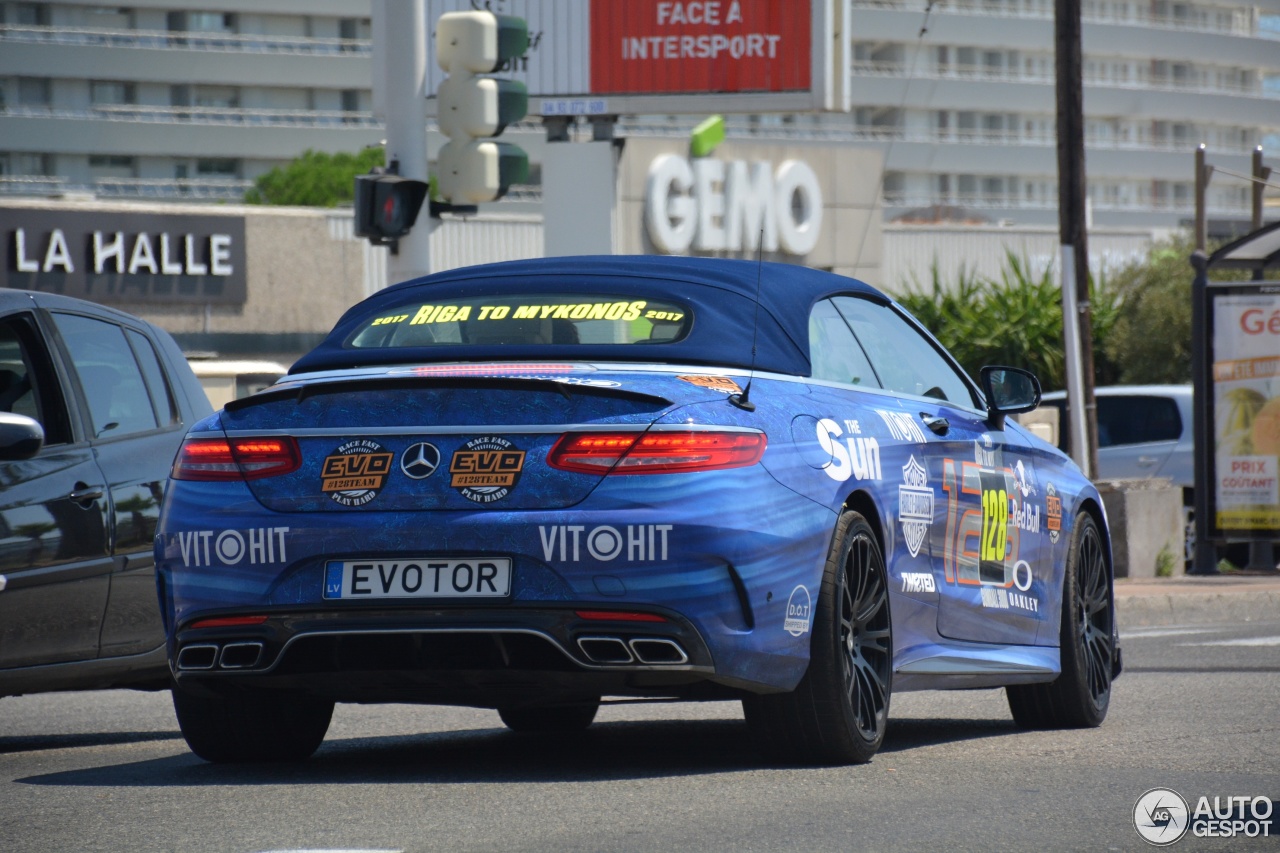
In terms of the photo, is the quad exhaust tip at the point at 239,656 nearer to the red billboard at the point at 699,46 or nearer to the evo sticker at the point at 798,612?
the evo sticker at the point at 798,612

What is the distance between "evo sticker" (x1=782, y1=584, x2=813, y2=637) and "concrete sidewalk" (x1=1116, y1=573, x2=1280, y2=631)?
9.52 metres

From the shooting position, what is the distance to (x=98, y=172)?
83.4m

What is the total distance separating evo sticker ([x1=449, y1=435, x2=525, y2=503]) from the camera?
217 inches

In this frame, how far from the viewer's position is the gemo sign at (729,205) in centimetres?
3647

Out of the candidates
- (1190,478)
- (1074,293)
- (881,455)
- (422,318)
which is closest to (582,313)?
(422,318)

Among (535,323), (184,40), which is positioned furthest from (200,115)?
(535,323)

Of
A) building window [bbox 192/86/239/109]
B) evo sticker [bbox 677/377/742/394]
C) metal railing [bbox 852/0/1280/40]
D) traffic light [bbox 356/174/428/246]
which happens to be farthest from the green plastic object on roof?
metal railing [bbox 852/0/1280/40]

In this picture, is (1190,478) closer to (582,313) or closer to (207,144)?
(582,313)

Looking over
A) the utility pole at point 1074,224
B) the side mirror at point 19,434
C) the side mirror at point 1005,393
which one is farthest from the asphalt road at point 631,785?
the utility pole at point 1074,224

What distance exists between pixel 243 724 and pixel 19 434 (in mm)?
1250

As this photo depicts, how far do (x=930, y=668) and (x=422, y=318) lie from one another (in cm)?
191

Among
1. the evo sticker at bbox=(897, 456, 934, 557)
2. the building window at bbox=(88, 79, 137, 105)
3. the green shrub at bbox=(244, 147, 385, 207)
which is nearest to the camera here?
the evo sticker at bbox=(897, 456, 934, 557)

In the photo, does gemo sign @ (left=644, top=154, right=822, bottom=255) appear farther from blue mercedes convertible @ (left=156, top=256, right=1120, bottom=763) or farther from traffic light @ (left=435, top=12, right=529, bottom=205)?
blue mercedes convertible @ (left=156, top=256, right=1120, bottom=763)

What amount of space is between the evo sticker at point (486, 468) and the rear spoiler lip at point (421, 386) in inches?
6.9
